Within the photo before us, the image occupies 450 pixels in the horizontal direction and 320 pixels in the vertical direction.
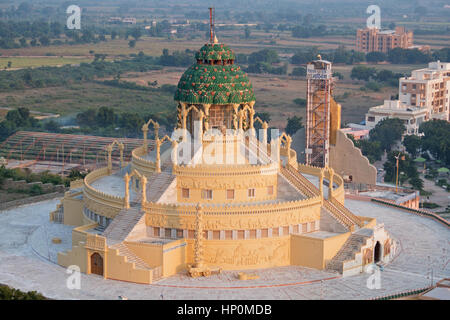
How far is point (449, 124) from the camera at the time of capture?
14000cm

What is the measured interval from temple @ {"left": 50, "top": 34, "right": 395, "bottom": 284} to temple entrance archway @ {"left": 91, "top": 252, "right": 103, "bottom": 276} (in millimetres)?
68

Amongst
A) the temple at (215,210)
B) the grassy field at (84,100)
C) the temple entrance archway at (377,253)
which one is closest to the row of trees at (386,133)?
the grassy field at (84,100)

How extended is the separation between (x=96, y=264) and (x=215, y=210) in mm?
8973

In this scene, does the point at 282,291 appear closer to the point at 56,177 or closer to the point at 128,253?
the point at 128,253

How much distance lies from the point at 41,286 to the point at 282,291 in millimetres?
15948

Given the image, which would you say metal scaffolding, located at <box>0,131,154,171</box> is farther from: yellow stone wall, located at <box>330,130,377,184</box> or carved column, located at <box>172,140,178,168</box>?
carved column, located at <box>172,140,178,168</box>

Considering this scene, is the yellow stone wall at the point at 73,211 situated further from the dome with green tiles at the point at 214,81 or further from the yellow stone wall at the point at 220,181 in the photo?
the dome with green tiles at the point at 214,81

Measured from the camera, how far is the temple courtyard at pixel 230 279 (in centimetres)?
6353

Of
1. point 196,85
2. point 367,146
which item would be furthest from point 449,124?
point 196,85

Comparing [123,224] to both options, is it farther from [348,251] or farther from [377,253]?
[377,253]

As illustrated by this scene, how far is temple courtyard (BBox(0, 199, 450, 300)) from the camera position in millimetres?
63531

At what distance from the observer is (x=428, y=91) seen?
151 metres

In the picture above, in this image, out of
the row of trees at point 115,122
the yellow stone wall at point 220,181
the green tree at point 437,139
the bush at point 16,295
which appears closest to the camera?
the bush at point 16,295

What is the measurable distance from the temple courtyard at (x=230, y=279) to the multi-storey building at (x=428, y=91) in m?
74.6
